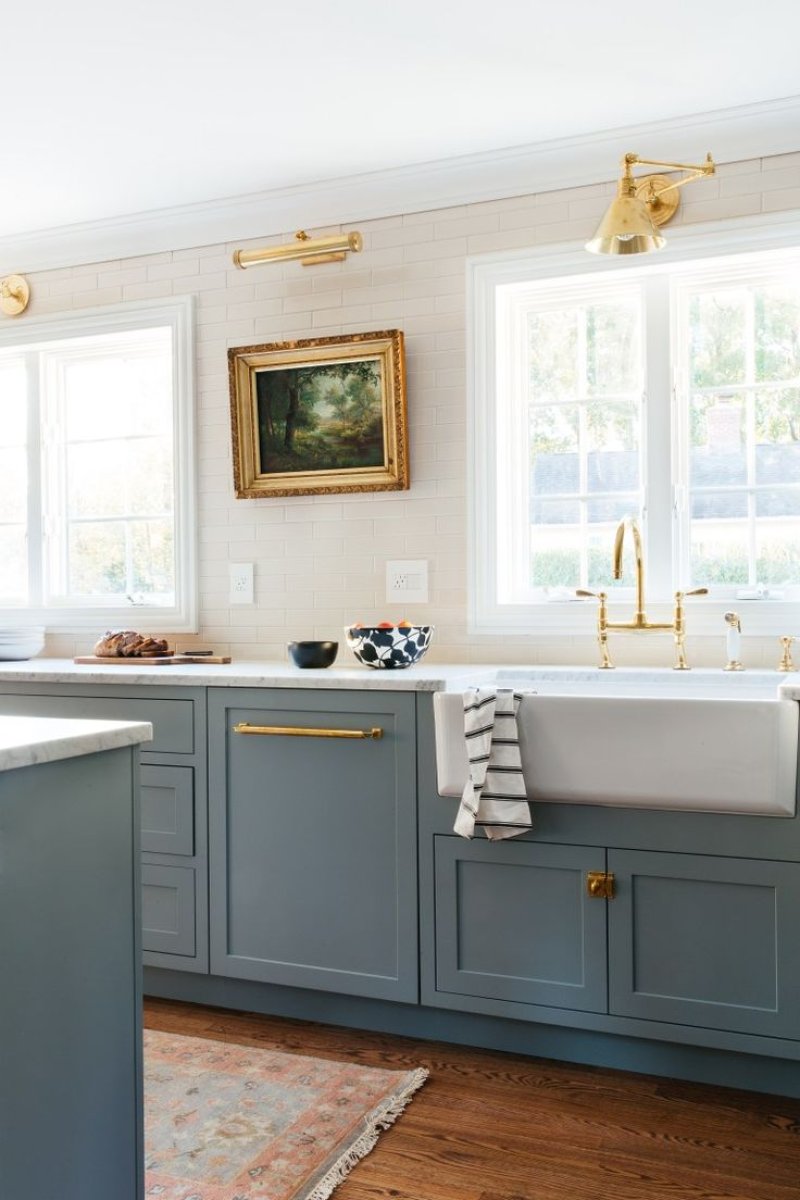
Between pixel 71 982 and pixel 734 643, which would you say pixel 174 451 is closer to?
pixel 734 643

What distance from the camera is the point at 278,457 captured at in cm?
346

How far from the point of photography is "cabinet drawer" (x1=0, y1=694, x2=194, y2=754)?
114 inches

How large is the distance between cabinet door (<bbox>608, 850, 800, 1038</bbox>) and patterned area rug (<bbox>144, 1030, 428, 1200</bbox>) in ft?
1.90

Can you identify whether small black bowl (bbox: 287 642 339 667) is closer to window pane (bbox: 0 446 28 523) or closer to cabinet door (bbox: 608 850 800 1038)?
cabinet door (bbox: 608 850 800 1038)

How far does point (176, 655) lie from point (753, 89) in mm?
2350

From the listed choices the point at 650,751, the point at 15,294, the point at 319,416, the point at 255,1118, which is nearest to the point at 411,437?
the point at 319,416

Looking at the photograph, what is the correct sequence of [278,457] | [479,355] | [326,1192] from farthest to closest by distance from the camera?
[278,457], [479,355], [326,1192]

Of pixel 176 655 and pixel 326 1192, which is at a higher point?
pixel 176 655

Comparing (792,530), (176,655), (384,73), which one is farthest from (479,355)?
(176,655)

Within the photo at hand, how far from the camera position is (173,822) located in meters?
2.89

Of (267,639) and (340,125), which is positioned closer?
(340,125)

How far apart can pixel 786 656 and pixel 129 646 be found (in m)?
1.98

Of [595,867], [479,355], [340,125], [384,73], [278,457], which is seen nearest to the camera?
[595,867]

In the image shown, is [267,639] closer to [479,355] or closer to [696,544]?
[479,355]
